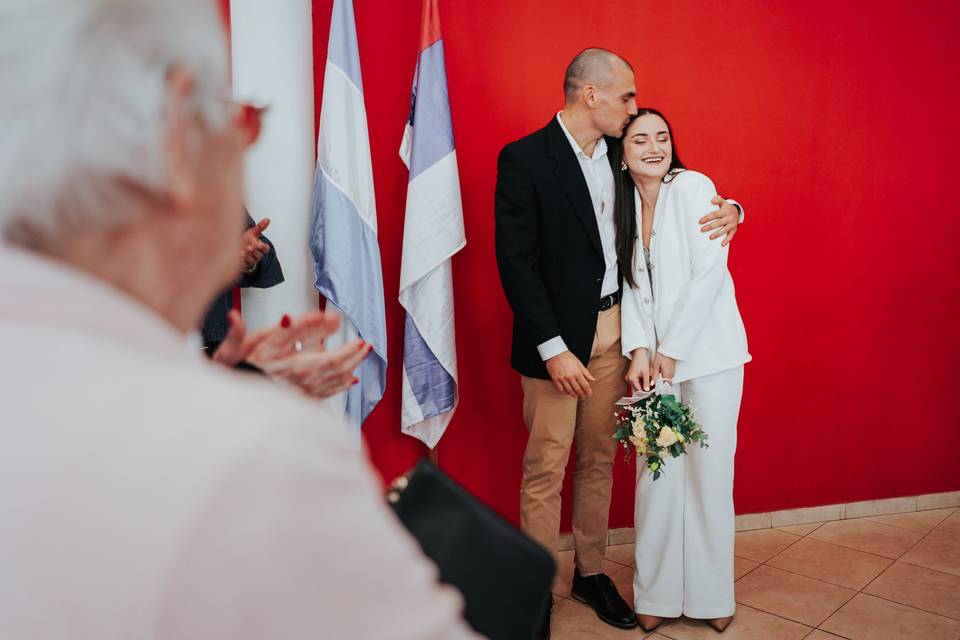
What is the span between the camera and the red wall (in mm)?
3115

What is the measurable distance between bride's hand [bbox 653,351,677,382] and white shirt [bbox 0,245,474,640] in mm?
2295

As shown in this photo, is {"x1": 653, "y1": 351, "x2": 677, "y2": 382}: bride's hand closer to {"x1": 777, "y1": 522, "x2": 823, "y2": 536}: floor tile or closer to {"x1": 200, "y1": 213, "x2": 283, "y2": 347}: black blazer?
{"x1": 200, "y1": 213, "x2": 283, "y2": 347}: black blazer

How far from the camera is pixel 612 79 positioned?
2.77 metres

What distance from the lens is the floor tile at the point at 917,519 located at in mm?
3766

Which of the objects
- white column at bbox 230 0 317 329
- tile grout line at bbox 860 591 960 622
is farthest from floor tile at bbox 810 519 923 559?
white column at bbox 230 0 317 329

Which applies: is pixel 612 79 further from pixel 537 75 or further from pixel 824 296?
pixel 824 296

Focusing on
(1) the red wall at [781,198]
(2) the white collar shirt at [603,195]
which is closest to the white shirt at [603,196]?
(2) the white collar shirt at [603,195]

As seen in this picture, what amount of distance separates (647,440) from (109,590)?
2266 millimetres

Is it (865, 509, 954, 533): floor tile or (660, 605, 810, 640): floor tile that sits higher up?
(865, 509, 954, 533): floor tile

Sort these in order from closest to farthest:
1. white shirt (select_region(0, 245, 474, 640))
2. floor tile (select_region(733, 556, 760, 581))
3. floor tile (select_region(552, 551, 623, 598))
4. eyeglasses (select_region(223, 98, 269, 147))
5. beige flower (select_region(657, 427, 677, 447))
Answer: white shirt (select_region(0, 245, 474, 640)) → eyeglasses (select_region(223, 98, 269, 147)) → beige flower (select_region(657, 427, 677, 447)) → floor tile (select_region(552, 551, 623, 598)) → floor tile (select_region(733, 556, 760, 581))

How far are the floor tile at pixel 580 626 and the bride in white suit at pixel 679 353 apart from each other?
9 centimetres

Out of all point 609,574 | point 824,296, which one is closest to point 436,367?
point 609,574

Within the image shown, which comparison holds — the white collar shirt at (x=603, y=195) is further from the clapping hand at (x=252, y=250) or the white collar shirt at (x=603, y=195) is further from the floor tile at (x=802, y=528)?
the floor tile at (x=802, y=528)

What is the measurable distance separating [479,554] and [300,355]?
19.1 inches
